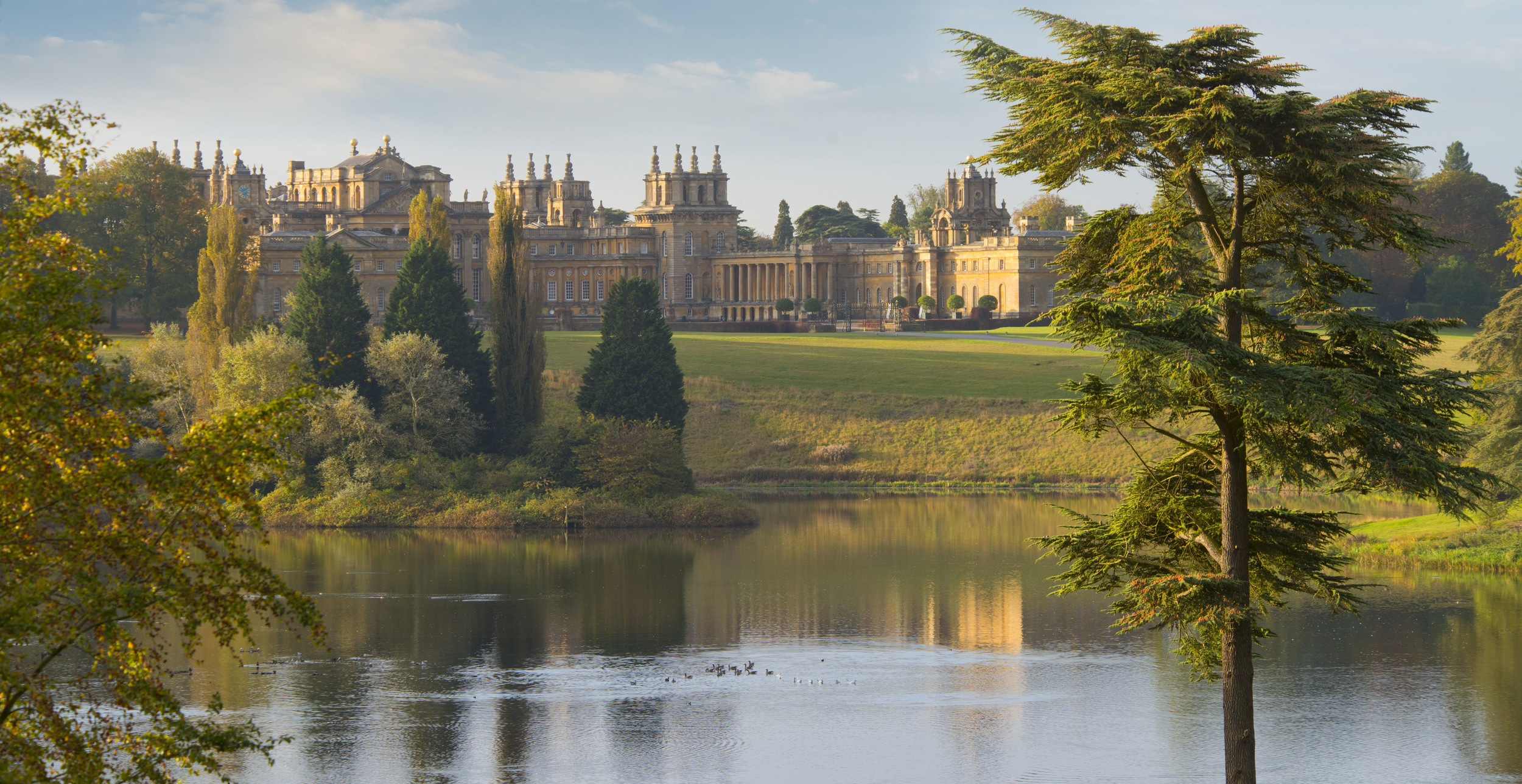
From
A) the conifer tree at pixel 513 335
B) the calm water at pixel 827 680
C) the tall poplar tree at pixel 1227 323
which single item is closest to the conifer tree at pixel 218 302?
the conifer tree at pixel 513 335

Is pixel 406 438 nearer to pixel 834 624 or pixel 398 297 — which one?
pixel 398 297

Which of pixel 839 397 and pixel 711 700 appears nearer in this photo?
pixel 711 700

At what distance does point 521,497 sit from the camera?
4544 centimetres

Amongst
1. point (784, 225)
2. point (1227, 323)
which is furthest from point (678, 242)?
point (1227, 323)

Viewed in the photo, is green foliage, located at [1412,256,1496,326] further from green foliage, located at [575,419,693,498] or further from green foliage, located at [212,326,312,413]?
green foliage, located at [212,326,312,413]

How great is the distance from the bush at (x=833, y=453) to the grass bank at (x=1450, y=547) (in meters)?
21.6

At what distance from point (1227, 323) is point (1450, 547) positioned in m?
24.2

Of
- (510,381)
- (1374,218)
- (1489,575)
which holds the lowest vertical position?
(1489,575)

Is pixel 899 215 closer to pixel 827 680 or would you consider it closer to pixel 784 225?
pixel 784 225

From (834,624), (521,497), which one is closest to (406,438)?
(521,497)

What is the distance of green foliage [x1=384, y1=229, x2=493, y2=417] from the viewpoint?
5003cm

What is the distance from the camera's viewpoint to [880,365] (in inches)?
2788

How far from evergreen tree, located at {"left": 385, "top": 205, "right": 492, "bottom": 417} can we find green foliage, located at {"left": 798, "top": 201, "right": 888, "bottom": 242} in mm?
91841

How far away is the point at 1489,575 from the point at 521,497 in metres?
26.3
